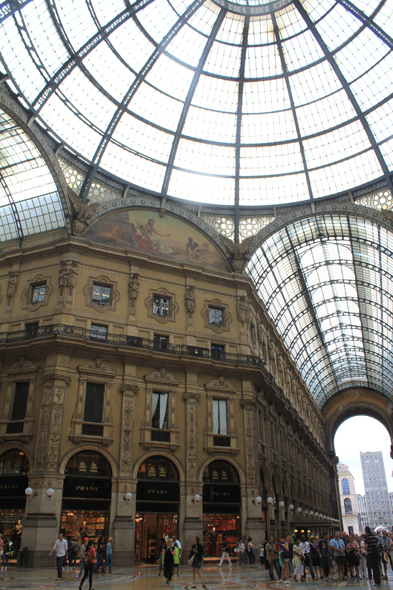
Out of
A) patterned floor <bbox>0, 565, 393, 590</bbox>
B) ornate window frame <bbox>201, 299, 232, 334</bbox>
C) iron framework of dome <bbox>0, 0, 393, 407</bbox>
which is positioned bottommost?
patterned floor <bbox>0, 565, 393, 590</bbox>

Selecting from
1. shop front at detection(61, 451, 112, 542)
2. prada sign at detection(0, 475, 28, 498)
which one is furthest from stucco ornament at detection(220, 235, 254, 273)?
prada sign at detection(0, 475, 28, 498)

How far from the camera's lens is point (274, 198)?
41.2 m

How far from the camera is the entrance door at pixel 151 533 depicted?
92.7 ft

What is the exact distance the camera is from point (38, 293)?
32375 mm

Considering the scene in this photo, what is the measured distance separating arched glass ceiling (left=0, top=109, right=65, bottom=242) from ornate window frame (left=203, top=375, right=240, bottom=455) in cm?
1559

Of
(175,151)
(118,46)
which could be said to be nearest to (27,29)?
(118,46)

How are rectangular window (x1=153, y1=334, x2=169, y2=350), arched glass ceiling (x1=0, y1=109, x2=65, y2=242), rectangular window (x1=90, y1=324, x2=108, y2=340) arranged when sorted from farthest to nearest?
arched glass ceiling (x1=0, y1=109, x2=65, y2=242) < rectangular window (x1=153, y1=334, x2=169, y2=350) < rectangular window (x1=90, y1=324, x2=108, y2=340)

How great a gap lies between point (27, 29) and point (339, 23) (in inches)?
831

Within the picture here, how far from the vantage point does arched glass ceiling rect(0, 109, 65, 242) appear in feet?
110

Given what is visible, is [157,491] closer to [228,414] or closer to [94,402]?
[94,402]

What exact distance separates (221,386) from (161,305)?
696 centimetres

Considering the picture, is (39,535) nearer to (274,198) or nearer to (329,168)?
(274,198)

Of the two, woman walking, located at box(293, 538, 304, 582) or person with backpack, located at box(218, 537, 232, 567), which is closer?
woman walking, located at box(293, 538, 304, 582)

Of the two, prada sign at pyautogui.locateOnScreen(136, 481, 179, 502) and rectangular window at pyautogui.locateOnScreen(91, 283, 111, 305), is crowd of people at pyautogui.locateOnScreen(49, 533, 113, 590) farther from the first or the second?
rectangular window at pyautogui.locateOnScreen(91, 283, 111, 305)
